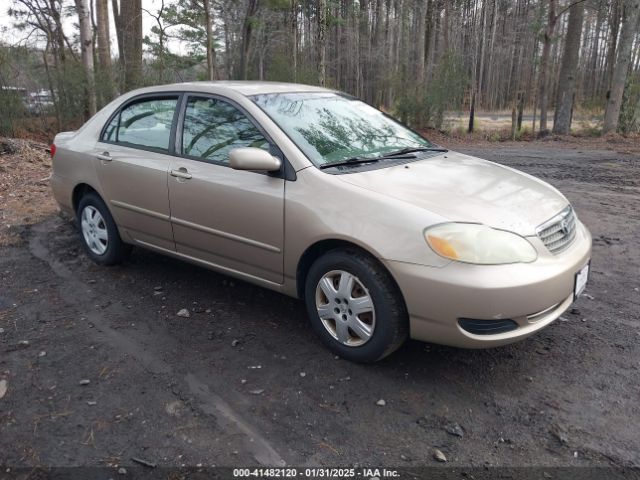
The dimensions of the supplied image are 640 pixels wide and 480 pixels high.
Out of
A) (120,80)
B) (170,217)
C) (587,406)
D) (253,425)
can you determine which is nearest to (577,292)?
(587,406)

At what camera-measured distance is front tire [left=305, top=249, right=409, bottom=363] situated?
2.94 metres

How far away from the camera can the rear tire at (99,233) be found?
4.67 metres

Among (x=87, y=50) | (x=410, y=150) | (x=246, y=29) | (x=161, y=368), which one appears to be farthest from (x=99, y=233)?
(x=246, y=29)

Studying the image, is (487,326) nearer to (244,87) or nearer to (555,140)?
(244,87)

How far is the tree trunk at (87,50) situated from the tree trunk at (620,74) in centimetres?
1367

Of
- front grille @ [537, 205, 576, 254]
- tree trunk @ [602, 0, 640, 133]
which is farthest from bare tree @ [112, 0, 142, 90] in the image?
tree trunk @ [602, 0, 640, 133]

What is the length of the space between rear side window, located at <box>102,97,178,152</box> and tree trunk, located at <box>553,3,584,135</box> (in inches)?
613

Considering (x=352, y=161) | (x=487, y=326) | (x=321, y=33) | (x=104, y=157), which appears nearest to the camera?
(x=487, y=326)

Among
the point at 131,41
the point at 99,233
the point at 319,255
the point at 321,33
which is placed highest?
the point at 321,33

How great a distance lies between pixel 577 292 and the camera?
315 centimetres

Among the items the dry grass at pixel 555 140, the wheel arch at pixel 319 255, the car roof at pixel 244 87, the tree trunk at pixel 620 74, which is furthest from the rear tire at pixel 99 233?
the tree trunk at pixel 620 74

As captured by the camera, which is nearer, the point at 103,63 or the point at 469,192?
the point at 469,192

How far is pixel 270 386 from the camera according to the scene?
299 centimetres

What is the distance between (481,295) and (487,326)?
22 cm
